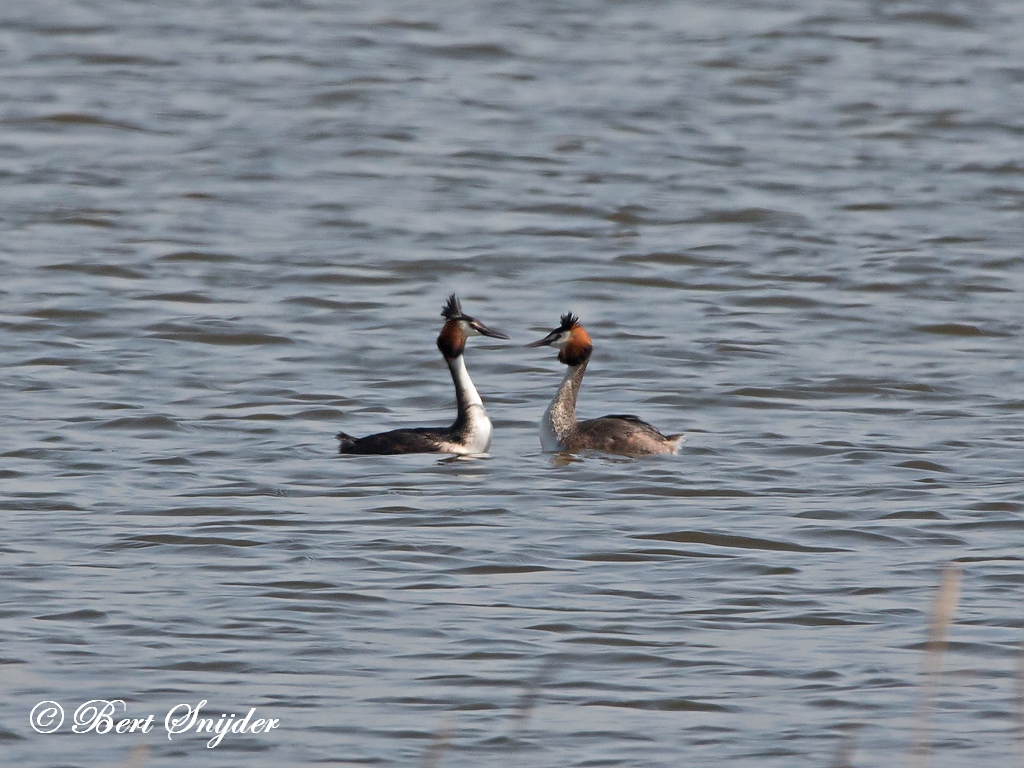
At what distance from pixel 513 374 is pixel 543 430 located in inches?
85.0

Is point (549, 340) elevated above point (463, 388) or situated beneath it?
elevated above

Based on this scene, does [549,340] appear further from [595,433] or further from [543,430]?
[595,433]

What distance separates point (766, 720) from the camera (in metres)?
6.34

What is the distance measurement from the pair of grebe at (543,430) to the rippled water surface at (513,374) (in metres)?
0.12

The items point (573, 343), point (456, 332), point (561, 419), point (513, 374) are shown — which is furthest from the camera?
point (513, 374)

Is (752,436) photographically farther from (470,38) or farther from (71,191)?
(470,38)

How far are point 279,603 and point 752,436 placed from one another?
397 cm

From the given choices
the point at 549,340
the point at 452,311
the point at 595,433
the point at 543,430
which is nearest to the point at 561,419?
the point at 543,430

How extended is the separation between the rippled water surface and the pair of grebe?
0.12 m

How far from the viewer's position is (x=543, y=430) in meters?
10.6

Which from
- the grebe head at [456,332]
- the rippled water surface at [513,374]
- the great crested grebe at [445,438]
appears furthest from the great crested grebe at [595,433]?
the grebe head at [456,332]

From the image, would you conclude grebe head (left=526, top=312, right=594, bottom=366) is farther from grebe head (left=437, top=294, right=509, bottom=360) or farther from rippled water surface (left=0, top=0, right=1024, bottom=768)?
rippled water surface (left=0, top=0, right=1024, bottom=768)

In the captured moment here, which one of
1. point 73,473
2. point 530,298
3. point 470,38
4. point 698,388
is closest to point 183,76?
point 470,38

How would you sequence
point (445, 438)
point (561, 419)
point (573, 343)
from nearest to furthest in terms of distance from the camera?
point (445, 438) → point (561, 419) → point (573, 343)
